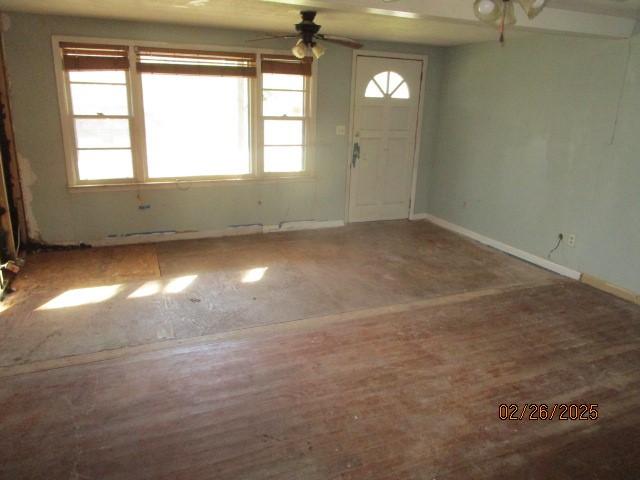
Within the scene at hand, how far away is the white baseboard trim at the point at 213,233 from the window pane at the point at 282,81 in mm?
1703

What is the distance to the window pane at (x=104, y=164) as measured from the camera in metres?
4.84

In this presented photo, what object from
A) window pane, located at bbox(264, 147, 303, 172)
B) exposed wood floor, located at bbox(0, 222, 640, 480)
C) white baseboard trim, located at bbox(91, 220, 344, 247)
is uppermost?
window pane, located at bbox(264, 147, 303, 172)

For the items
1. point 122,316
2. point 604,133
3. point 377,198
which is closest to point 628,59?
point 604,133

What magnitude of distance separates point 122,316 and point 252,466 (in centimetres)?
190

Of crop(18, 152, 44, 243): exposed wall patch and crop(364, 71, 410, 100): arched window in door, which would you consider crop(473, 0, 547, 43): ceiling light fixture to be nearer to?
crop(364, 71, 410, 100): arched window in door

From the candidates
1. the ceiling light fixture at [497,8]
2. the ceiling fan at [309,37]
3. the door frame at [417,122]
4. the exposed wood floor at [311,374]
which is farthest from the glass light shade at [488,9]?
the door frame at [417,122]

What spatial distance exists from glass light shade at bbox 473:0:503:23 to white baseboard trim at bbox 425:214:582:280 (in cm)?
305

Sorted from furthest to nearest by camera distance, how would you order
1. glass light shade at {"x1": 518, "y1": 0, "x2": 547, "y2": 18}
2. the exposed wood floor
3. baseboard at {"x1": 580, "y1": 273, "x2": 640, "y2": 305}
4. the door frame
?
the door frame
baseboard at {"x1": 580, "y1": 273, "x2": 640, "y2": 305}
glass light shade at {"x1": 518, "y1": 0, "x2": 547, "y2": 18}
the exposed wood floor

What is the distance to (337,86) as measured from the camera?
18.5 feet

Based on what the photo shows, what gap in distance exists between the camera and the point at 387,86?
5.93 meters

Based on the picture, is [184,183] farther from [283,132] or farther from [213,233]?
[283,132]

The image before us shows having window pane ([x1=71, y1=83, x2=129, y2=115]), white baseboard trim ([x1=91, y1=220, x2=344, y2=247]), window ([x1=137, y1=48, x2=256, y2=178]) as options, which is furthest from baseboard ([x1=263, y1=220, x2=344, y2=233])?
window pane ([x1=71, y1=83, x2=129, y2=115])

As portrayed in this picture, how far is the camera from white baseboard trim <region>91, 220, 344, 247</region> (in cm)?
509

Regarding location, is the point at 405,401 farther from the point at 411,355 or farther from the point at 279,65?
the point at 279,65
